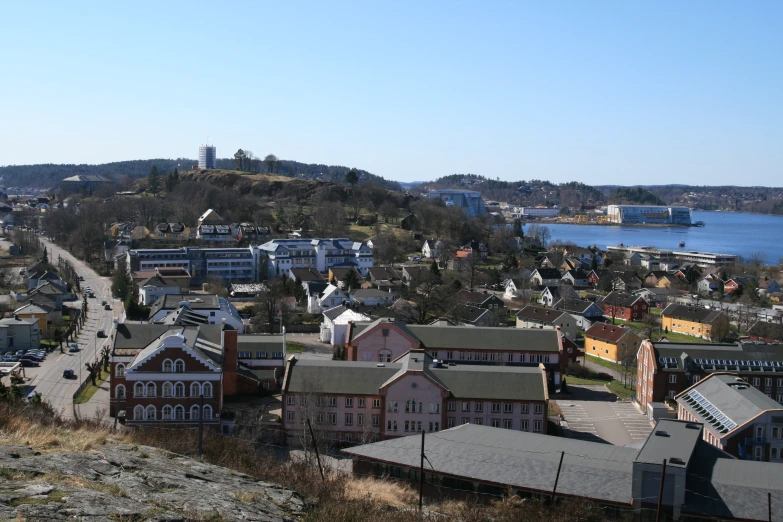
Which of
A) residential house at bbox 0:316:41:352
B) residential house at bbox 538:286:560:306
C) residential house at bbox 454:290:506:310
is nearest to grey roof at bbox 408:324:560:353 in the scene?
residential house at bbox 454:290:506:310

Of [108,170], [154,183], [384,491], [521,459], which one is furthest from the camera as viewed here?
[108,170]

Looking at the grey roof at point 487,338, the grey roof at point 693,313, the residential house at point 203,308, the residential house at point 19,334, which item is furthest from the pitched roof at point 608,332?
the residential house at point 19,334

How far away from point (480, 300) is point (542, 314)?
2899mm

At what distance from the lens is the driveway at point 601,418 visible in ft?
38.3

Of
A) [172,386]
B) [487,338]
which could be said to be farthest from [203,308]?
[487,338]

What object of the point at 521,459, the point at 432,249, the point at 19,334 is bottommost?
the point at 19,334

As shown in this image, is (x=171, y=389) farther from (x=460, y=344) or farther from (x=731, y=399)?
(x=731, y=399)

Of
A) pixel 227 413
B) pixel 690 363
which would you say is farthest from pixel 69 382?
pixel 690 363

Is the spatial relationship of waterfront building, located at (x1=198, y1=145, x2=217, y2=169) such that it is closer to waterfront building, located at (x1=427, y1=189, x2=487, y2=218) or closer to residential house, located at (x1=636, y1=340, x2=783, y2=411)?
waterfront building, located at (x1=427, y1=189, x2=487, y2=218)

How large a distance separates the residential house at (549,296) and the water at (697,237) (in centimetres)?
2476

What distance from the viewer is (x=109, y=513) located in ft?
10.5

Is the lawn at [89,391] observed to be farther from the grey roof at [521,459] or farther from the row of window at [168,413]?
the grey roof at [521,459]

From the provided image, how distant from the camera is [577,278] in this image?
99.3ft

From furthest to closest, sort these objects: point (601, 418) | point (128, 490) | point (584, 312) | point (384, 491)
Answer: point (584, 312)
point (601, 418)
point (384, 491)
point (128, 490)
